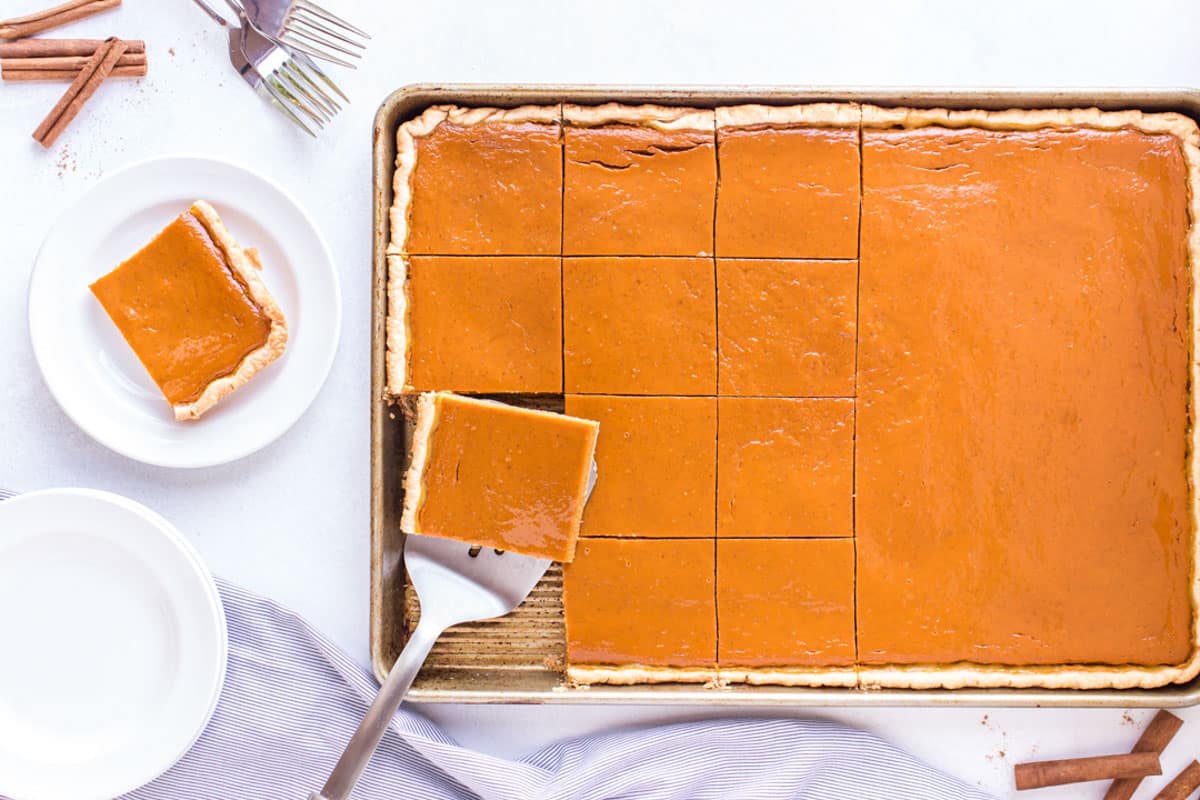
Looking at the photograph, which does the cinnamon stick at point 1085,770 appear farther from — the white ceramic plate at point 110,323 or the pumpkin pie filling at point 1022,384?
the white ceramic plate at point 110,323

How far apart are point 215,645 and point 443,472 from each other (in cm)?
102

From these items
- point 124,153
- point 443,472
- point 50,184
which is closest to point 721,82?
point 443,472

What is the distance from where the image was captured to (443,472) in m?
3.24

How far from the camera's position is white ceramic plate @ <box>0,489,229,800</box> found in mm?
3236

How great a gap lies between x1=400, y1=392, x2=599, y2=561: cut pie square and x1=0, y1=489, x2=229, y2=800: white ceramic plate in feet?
2.87

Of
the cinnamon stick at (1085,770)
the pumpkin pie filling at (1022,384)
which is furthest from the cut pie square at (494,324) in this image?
the cinnamon stick at (1085,770)

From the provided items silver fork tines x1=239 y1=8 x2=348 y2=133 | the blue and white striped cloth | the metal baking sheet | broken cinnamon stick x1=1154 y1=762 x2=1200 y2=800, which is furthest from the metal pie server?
broken cinnamon stick x1=1154 y1=762 x2=1200 y2=800

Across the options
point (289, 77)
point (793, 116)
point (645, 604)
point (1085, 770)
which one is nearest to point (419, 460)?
point (645, 604)

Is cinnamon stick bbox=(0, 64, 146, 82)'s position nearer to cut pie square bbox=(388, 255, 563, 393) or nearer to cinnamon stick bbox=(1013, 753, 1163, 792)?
cut pie square bbox=(388, 255, 563, 393)

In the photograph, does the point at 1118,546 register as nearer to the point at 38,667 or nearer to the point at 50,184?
the point at 38,667

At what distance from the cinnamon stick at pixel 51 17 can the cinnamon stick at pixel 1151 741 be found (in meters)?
4.94

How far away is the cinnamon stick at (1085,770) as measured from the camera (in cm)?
346

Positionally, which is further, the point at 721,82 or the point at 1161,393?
the point at 721,82

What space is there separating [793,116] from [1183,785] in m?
3.03
